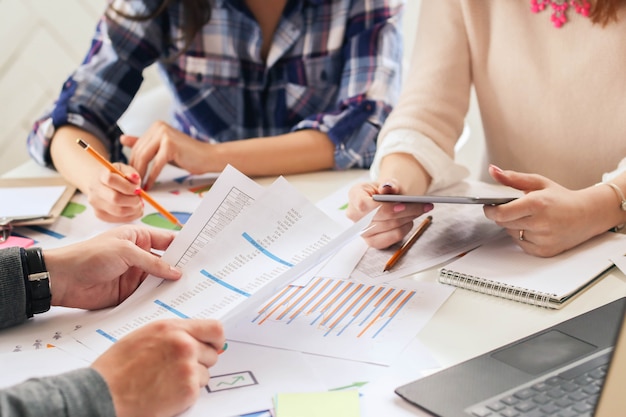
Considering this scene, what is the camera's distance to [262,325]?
0.78 meters

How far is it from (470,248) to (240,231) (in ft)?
0.98

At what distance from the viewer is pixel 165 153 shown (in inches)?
Answer: 49.4

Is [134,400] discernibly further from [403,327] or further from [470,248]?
[470,248]

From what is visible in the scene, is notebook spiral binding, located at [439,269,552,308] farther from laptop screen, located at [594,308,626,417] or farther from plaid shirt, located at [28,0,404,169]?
plaid shirt, located at [28,0,404,169]

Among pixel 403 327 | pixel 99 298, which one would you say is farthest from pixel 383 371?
pixel 99 298

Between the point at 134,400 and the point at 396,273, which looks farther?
the point at 396,273

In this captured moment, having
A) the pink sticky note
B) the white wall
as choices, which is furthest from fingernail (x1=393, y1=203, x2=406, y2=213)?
the white wall

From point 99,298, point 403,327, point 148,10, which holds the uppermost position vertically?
point 148,10

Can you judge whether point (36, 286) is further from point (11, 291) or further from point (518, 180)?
point (518, 180)

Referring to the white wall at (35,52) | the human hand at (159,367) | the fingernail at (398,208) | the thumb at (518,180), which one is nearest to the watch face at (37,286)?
the human hand at (159,367)

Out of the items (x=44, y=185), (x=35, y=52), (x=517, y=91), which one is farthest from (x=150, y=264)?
(x=35, y=52)

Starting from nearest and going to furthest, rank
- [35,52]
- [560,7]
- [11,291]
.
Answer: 1. [11,291]
2. [560,7]
3. [35,52]

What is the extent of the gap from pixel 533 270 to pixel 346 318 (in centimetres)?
24

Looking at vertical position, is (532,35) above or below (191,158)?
above
